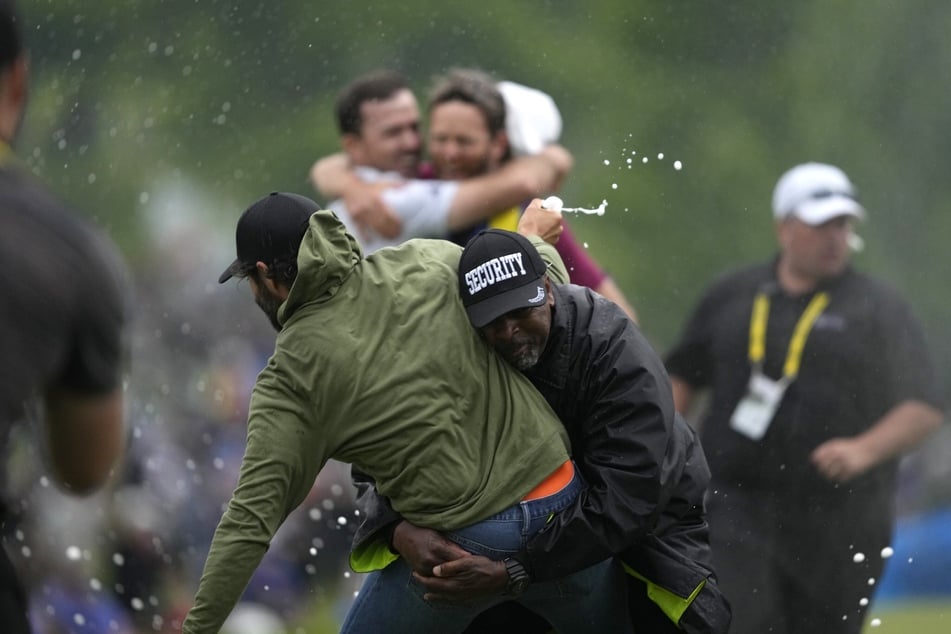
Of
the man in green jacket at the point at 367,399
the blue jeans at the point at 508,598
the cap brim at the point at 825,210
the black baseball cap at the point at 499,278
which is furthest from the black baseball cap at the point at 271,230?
the cap brim at the point at 825,210

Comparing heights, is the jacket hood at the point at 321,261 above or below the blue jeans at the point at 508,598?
above

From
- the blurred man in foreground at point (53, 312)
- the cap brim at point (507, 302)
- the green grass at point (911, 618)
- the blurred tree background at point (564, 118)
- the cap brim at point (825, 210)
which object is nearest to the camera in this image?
the blurred man in foreground at point (53, 312)

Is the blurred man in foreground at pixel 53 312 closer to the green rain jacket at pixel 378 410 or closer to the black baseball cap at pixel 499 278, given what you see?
the green rain jacket at pixel 378 410

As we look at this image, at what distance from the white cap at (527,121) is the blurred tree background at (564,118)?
1.16 m

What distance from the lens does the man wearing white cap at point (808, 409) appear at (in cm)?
616

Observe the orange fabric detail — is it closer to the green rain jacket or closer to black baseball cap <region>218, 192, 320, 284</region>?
the green rain jacket

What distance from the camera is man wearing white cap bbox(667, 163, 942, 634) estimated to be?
6.16 m

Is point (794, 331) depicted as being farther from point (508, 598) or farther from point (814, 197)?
point (508, 598)

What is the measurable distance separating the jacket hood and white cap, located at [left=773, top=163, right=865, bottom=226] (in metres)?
3.10

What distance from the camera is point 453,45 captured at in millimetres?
7516

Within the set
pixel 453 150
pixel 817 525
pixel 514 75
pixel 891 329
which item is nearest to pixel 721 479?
pixel 817 525

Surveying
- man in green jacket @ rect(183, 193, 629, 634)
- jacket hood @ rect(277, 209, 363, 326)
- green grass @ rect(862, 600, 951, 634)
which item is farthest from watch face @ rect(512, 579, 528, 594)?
green grass @ rect(862, 600, 951, 634)

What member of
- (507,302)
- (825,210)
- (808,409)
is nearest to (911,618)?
(808,409)

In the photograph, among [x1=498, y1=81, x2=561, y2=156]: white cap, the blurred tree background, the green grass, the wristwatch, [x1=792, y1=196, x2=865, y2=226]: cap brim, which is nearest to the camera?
the wristwatch
